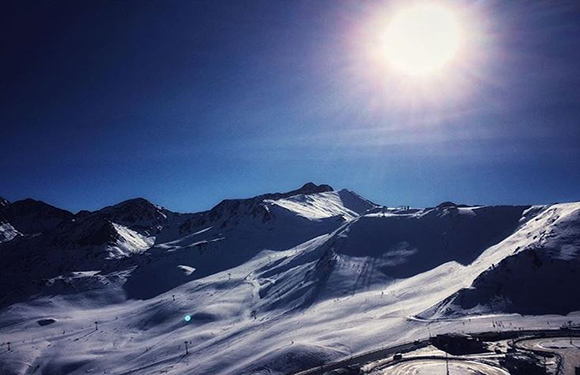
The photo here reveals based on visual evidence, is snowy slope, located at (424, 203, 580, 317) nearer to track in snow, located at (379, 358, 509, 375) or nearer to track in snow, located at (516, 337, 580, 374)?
track in snow, located at (516, 337, 580, 374)

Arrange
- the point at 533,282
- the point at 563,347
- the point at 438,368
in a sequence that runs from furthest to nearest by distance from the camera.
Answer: the point at 533,282
the point at 563,347
the point at 438,368

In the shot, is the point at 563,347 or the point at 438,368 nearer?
the point at 438,368

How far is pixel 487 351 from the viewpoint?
76.1 meters

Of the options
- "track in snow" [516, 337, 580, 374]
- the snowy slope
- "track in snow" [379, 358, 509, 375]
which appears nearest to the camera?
"track in snow" [516, 337, 580, 374]

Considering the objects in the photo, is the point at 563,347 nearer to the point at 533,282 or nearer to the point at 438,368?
the point at 438,368

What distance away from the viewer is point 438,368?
6956cm

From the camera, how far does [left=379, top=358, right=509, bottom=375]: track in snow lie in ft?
217

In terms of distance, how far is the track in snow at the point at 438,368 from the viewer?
66.2 meters

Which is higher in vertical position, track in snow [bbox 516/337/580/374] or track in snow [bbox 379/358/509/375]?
track in snow [bbox 379/358/509/375]

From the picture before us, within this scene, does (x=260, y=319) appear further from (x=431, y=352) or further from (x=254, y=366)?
(x=431, y=352)

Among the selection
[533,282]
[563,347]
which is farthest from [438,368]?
[533,282]

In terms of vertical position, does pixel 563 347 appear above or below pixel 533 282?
below

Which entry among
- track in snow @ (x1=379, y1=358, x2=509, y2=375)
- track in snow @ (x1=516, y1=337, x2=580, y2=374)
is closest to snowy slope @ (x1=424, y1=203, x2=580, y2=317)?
track in snow @ (x1=516, y1=337, x2=580, y2=374)

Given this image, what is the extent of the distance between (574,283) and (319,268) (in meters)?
108
